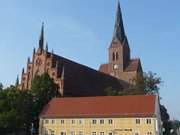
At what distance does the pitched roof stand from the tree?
265 cm

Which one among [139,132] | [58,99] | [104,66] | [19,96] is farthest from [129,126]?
[104,66]

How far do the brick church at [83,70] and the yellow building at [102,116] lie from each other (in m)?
14.3

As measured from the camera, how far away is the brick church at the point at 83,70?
85.4m

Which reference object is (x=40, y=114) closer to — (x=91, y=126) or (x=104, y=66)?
(x=91, y=126)

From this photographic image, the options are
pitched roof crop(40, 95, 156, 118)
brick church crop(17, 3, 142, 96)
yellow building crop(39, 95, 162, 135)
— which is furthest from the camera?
brick church crop(17, 3, 142, 96)

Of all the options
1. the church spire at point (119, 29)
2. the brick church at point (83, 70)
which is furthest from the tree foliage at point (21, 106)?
the church spire at point (119, 29)

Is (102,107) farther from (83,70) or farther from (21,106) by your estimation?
(83,70)

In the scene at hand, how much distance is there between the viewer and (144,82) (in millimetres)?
82000

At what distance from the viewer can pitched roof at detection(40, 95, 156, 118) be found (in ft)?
199

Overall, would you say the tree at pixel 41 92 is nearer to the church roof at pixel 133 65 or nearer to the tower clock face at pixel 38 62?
the tower clock face at pixel 38 62

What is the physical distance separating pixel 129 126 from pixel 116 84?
4965cm

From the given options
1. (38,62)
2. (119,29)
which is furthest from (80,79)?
(119,29)

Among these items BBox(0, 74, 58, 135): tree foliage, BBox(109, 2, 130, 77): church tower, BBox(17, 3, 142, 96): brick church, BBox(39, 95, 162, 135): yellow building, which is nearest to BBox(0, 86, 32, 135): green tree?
BBox(0, 74, 58, 135): tree foliage

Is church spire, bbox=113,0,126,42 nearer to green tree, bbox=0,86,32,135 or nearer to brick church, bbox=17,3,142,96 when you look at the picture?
brick church, bbox=17,3,142,96
